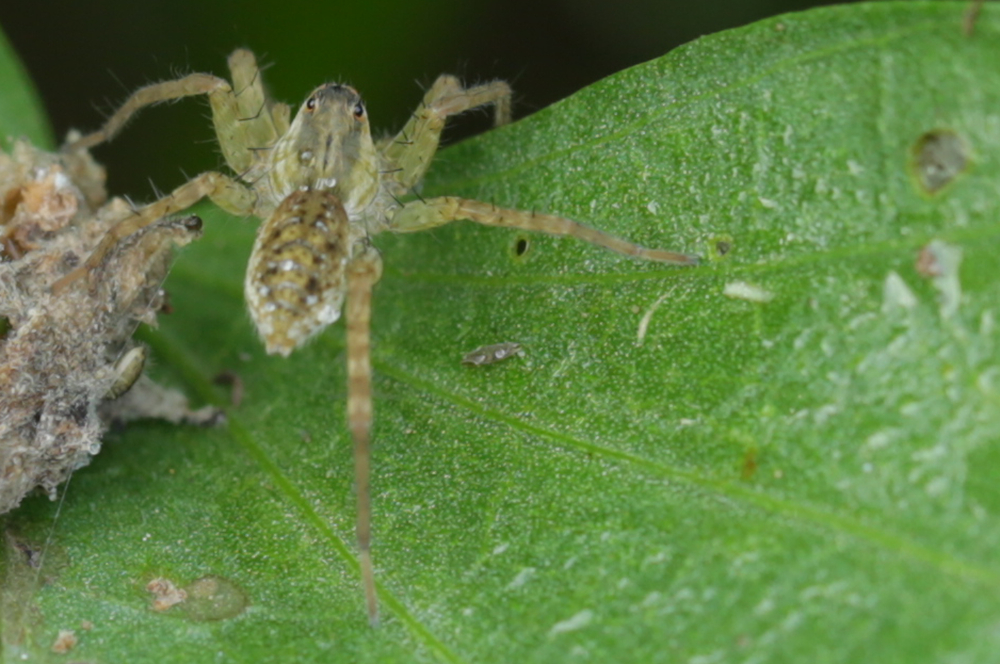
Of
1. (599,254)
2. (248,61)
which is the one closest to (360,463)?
(599,254)

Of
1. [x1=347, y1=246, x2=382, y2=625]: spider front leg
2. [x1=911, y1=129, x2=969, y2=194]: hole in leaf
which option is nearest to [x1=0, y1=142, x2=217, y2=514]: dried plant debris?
[x1=347, y1=246, x2=382, y2=625]: spider front leg

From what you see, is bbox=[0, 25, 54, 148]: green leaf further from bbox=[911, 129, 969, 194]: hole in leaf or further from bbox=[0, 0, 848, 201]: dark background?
bbox=[911, 129, 969, 194]: hole in leaf

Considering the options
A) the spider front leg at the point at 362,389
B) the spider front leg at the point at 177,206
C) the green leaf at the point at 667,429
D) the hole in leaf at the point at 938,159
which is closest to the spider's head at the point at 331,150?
the spider front leg at the point at 177,206

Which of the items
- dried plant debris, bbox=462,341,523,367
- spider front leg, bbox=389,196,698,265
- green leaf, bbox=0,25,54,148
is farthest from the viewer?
green leaf, bbox=0,25,54,148

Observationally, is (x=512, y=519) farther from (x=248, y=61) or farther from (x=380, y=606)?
(x=248, y=61)

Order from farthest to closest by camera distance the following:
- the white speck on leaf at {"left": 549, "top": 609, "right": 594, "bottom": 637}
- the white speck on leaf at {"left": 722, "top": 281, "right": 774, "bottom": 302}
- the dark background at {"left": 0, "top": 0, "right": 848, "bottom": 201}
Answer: the dark background at {"left": 0, "top": 0, "right": 848, "bottom": 201}
the white speck on leaf at {"left": 722, "top": 281, "right": 774, "bottom": 302}
the white speck on leaf at {"left": 549, "top": 609, "right": 594, "bottom": 637}

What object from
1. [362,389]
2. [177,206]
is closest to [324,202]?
[177,206]
